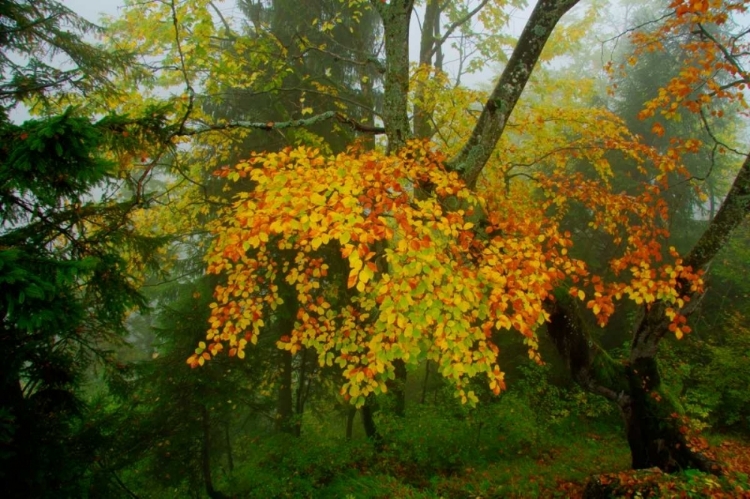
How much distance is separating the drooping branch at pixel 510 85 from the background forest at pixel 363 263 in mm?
36

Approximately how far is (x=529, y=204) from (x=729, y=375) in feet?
19.3

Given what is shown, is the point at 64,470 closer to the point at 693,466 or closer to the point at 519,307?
the point at 519,307

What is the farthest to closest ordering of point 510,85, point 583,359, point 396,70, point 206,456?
1. point 206,456
2. point 583,359
3. point 396,70
4. point 510,85

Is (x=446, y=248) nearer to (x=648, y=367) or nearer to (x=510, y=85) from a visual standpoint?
(x=510, y=85)

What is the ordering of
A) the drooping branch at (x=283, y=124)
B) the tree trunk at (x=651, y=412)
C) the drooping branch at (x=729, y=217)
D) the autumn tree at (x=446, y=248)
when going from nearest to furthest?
1. the autumn tree at (x=446, y=248)
2. the drooping branch at (x=283, y=124)
3. the drooping branch at (x=729, y=217)
4. the tree trunk at (x=651, y=412)

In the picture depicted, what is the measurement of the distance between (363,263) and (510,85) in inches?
126

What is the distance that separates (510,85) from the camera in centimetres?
498

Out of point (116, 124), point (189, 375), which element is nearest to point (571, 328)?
point (116, 124)

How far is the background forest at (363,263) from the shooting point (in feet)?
12.6

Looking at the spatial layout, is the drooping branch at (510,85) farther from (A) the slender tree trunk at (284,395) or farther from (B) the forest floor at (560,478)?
(A) the slender tree trunk at (284,395)

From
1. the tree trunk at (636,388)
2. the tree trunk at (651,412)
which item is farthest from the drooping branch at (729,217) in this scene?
the tree trunk at (636,388)

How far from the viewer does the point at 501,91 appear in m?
5.02

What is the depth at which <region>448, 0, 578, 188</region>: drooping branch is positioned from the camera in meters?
4.68

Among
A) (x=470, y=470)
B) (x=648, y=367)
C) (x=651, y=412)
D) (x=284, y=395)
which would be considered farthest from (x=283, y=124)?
(x=284, y=395)
